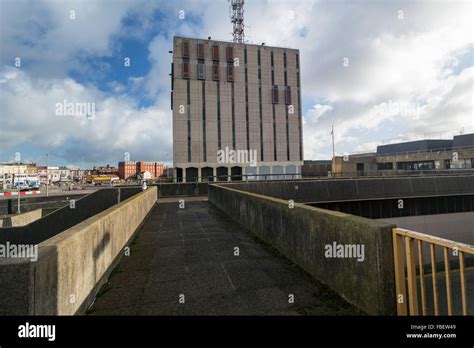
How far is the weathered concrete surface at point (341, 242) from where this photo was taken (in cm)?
282

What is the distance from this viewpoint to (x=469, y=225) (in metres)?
18.3

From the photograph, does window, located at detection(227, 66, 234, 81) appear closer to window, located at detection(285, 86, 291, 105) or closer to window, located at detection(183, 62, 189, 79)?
window, located at detection(183, 62, 189, 79)

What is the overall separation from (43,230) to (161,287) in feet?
51.4

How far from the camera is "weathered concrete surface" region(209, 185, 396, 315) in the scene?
111 inches

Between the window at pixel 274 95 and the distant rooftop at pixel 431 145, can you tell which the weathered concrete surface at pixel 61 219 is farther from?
the distant rooftop at pixel 431 145

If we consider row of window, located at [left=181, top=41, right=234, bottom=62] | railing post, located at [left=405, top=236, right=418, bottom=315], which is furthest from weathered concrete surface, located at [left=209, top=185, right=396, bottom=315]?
row of window, located at [left=181, top=41, right=234, bottom=62]

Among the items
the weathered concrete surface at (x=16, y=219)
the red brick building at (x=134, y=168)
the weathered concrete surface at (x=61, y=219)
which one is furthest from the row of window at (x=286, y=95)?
the red brick building at (x=134, y=168)

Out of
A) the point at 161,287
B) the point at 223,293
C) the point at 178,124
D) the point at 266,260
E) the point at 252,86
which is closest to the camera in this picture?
the point at 223,293

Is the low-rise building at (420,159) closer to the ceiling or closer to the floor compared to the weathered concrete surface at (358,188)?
closer to the ceiling

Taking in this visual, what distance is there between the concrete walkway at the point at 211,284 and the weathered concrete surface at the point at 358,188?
29.6ft

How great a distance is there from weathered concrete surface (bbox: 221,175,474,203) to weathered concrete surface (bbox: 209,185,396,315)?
9364mm

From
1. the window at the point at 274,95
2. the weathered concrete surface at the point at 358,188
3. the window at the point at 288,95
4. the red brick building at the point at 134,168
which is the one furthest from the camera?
the red brick building at the point at 134,168
